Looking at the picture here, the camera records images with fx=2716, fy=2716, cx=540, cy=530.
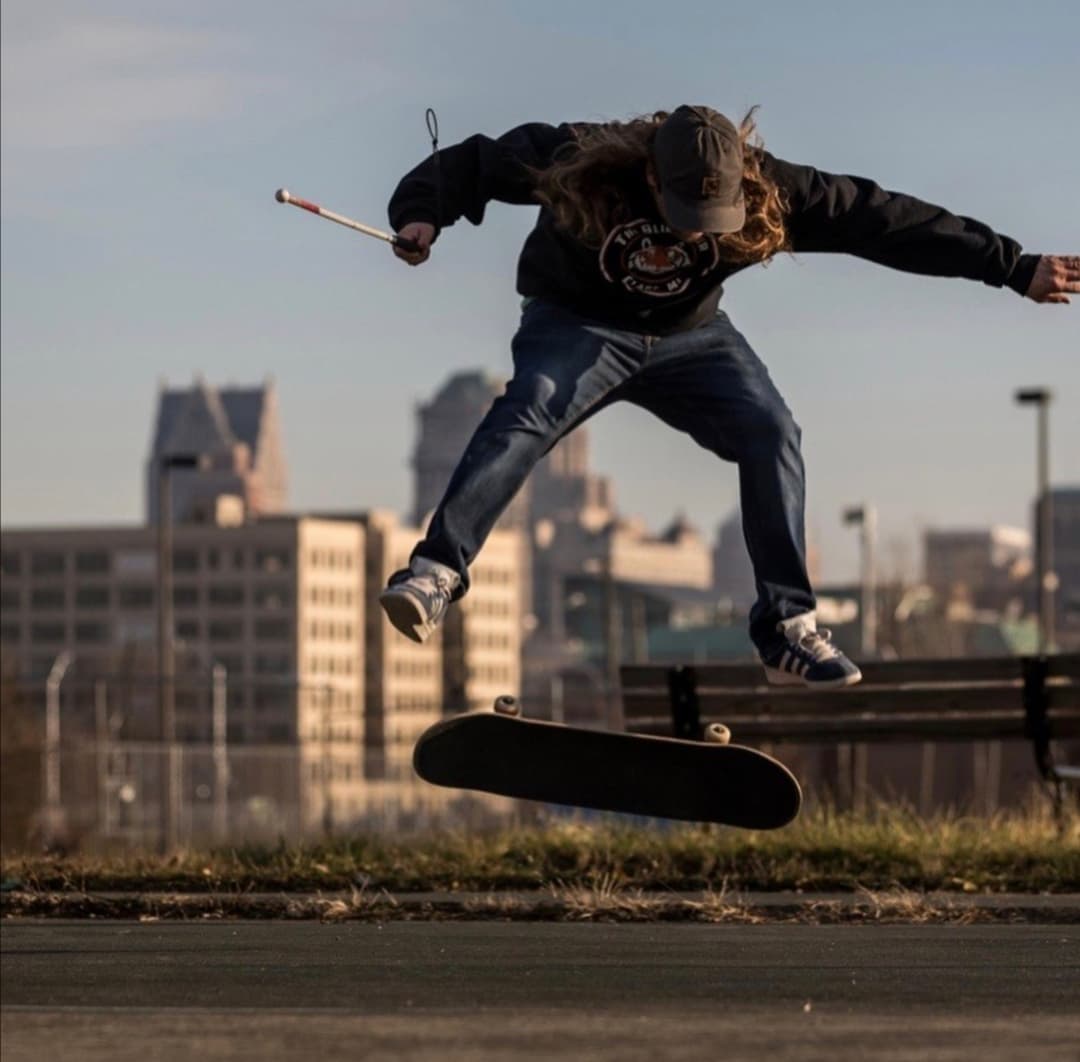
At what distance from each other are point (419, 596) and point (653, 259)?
1089 millimetres

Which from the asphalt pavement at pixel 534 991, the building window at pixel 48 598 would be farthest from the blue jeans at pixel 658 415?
the building window at pixel 48 598

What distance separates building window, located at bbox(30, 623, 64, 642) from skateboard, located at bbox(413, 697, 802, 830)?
175770mm

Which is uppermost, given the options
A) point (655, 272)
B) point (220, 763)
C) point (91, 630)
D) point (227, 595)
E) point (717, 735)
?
point (227, 595)

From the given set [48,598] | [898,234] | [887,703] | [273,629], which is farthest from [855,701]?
[48,598]

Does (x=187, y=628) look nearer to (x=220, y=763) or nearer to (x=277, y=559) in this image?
(x=277, y=559)

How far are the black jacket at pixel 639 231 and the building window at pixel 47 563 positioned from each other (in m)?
174

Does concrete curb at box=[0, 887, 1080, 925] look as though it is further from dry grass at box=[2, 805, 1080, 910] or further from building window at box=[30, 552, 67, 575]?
building window at box=[30, 552, 67, 575]

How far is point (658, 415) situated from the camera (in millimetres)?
7637

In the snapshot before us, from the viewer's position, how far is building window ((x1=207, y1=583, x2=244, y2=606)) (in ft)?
582

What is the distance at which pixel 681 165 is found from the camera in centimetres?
694

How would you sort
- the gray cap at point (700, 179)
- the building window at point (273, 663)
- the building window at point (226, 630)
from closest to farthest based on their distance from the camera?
1. the gray cap at point (700, 179)
2. the building window at point (273, 663)
3. the building window at point (226, 630)

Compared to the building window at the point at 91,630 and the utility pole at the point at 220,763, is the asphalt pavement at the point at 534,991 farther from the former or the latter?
the building window at the point at 91,630

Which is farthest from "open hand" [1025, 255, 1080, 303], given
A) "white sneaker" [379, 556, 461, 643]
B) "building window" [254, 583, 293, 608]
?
"building window" [254, 583, 293, 608]

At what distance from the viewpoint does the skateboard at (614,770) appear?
731 centimetres
